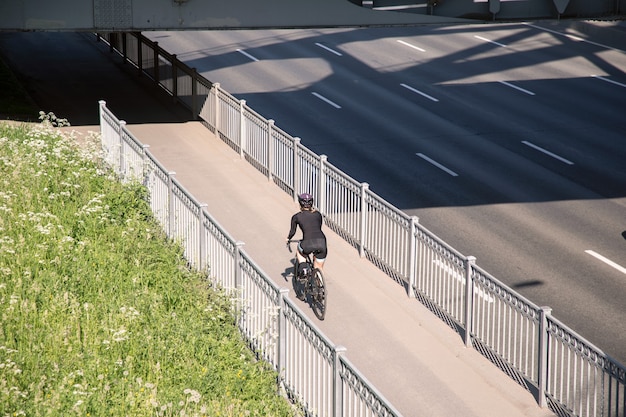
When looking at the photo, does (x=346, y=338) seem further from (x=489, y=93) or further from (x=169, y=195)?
(x=489, y=93)

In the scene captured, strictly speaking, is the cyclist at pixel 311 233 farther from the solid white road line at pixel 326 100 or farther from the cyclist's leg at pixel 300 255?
the solid white road line at pixel 326 100

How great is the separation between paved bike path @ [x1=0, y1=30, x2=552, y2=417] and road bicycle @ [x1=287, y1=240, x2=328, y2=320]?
6.7 inches

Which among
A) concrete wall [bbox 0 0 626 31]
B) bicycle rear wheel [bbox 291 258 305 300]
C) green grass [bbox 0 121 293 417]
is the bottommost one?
bicycle rear wheel [bbox 291 258 305 300]

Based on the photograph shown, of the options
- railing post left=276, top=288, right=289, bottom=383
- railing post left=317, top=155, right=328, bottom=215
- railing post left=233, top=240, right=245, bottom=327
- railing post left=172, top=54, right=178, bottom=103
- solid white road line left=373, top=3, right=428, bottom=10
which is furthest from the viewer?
railing post left=172, top=54, right=178, bottom=103

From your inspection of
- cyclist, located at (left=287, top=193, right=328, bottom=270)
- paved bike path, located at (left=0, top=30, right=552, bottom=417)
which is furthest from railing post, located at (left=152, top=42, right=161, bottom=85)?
cyclist, located at (left=287, top=193, right=328, bottom=270)

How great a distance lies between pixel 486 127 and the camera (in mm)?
28953

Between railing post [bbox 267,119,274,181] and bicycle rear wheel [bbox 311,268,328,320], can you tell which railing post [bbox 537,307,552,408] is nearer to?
bicycle rear wheel [bbox 311,268,328,320]

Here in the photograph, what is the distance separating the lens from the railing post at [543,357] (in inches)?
489

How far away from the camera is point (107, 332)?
12688mm

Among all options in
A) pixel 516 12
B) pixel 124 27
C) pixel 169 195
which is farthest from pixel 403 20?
pixel 169 195

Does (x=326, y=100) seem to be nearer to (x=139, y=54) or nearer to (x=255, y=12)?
(x=139, y=54)

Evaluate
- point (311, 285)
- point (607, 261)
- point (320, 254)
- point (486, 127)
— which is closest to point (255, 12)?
point (486, 127)

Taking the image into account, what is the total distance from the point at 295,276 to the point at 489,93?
1919cm

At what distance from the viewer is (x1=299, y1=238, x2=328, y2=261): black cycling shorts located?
48.9 feet
